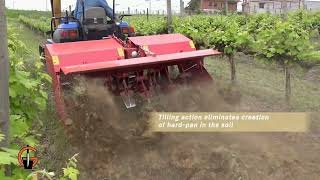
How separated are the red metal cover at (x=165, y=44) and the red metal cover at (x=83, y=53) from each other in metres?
0.41

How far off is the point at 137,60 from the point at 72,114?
1.06 metres

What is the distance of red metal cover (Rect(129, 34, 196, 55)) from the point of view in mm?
6922

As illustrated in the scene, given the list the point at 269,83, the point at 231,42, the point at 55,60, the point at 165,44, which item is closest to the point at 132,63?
the point at 55,60

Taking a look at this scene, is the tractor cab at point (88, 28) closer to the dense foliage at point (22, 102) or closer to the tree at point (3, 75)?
the dense foliage at point (22, 102)

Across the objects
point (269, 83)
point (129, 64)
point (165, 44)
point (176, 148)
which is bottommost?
point (176, 148)

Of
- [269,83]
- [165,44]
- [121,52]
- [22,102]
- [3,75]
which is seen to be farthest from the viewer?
[269,83]

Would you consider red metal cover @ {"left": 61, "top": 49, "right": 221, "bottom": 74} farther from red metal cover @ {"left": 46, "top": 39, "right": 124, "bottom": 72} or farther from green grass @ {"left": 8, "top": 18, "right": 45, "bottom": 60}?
green grass @ {"left": 8, "top": 18, "right": 45, "bottom": 60}

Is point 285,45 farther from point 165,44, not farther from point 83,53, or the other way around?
point 83,53

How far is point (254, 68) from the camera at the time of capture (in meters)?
12.0

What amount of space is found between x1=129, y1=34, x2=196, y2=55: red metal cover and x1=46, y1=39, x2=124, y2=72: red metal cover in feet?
1.34

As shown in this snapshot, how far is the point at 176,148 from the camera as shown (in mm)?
5395

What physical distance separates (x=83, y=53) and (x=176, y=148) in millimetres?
1960

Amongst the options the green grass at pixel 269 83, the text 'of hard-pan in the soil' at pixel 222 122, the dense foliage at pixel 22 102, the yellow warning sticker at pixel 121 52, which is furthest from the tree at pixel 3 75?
the green grass at pixel 269 83

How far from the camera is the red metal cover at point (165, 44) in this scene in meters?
6.92
